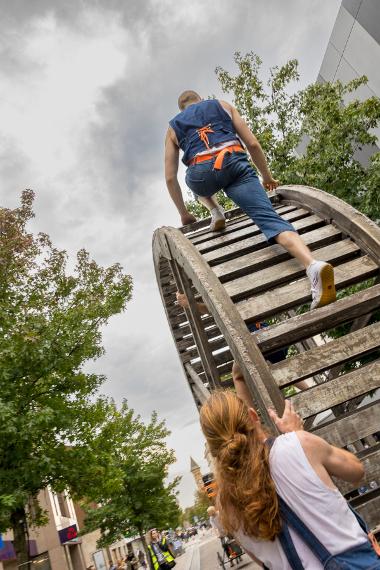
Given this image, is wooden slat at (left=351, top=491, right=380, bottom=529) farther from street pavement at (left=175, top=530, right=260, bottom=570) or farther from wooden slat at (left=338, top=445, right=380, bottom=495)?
street pavement at (left=175, top=530, right=260, bottom=570)

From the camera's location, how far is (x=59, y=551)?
2747cm

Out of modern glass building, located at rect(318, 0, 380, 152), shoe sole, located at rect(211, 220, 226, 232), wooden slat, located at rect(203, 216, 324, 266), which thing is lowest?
wooden slat, located at rect(203, 216, 324, 266)

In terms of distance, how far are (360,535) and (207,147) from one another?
3.07m

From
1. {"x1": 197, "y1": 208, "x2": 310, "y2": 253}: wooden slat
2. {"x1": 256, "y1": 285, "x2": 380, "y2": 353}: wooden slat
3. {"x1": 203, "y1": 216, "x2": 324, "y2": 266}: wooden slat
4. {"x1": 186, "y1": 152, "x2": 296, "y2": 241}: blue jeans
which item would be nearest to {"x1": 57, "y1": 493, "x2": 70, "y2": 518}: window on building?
{"x1": 197, "y1": 208, "x2": 310, "y2": 253}: wooden slat

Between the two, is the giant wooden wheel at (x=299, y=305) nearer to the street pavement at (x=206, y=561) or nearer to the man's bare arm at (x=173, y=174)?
the man's bare arm at (x=173, y=174)

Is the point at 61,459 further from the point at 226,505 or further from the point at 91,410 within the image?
the point at 226,505

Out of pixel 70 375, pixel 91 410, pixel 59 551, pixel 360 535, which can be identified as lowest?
pixel 360 535

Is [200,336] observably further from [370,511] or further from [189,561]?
[189,561]

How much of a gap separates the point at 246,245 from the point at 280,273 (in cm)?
67

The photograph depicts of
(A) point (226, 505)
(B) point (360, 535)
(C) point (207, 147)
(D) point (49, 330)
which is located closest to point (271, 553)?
(A) point (226, 505)

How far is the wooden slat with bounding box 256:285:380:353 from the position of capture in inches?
111

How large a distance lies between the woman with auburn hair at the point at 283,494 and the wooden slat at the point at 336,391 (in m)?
0.62

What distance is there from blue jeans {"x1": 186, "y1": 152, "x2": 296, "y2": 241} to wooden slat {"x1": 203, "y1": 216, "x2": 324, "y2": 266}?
11.3 inches

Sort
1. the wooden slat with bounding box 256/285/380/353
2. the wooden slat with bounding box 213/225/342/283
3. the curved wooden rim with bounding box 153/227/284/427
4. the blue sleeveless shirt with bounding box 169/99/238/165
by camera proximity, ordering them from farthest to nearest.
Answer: the blue sleeveless shirt with bounding box 169/99/238/165 → the wooden slat with bounding box 213/225/342/283 → the wooden slat with bounding box 256/285/380/353 → the curved wooden rim with bounding box 153/227/284/427
